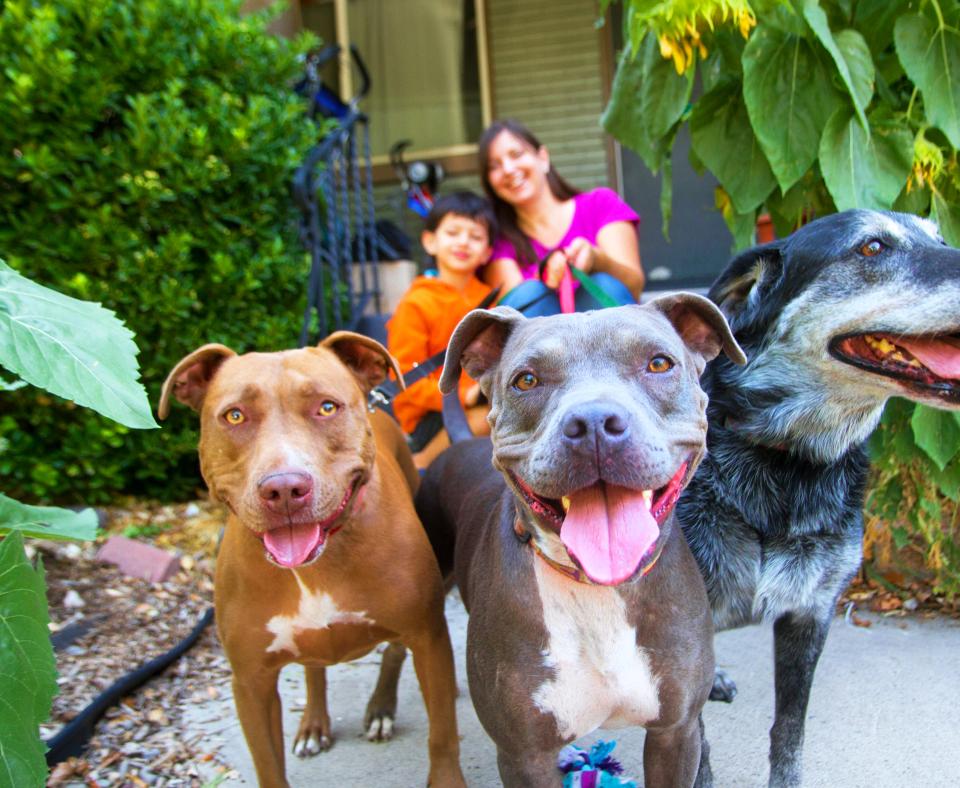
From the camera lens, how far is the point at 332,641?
8.91 ft

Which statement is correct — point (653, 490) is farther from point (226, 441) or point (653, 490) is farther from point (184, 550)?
point (184, 550)

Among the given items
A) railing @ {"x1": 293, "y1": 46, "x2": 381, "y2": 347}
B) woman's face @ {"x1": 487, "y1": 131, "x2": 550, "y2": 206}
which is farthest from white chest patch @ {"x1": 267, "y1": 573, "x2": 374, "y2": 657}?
woman's face @ {"x1": 487, "y1": 131, "x2": 550, "y2": 206}

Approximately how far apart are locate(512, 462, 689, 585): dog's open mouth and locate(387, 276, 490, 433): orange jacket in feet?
9.50

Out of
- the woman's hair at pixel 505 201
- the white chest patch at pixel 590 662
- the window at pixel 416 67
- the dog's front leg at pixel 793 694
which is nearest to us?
the white chest patch at pixel 590 662

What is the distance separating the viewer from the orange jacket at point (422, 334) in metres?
5.00

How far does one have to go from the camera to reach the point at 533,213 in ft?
17.7

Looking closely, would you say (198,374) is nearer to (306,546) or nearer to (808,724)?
(306,546)

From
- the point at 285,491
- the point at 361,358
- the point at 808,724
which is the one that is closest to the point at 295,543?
the point at 285,491

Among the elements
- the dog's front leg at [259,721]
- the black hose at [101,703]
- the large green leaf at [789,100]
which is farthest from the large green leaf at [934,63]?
the black hose at [101,703]

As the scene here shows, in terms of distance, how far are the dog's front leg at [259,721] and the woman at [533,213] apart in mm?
2775

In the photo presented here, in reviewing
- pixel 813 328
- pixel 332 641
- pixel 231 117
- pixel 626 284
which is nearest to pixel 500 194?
pixel 626 284

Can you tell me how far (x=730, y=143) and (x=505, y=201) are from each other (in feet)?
7.46

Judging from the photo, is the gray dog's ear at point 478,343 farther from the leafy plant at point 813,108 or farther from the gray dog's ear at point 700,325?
the leafy plant at point 813,108

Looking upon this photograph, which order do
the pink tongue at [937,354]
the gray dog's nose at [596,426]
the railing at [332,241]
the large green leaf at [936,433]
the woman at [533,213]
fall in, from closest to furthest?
the gray dog's nose at [596,426], the pink tongue at [937,354], the large green leaf at [936,433], the woman at [533,213], the railing at [332,241]
